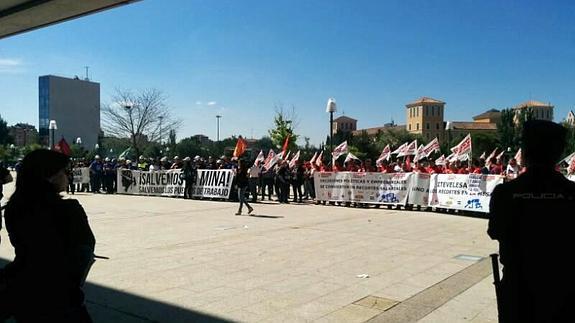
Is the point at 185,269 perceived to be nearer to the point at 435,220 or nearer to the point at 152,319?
the point at 152,319

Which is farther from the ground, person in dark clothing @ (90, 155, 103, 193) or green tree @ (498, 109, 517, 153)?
green tree @ (498, 109, 517, 153)

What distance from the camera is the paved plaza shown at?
19.1 ft

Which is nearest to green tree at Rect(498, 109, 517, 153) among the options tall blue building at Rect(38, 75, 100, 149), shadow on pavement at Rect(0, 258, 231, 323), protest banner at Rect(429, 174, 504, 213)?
protest banner at Rect(429, 174, 504, 213)

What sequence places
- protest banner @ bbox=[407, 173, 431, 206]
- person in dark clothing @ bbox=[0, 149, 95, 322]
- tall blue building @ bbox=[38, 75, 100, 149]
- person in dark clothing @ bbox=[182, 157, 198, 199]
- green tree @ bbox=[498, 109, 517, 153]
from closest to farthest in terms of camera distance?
person in dark clothing @ bbox=[0, 149, 95, 322] < protest banner @ bbox=[407, 173, 431, 206] < person in dark clothing @ bbox=[182, 157, 198, 199] < green tree @ bbox=[498, 109, 517, 153] < tall blue building @ bbox=[38, 75, 100, 149]

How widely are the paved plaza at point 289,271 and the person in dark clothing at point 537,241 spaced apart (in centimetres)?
316

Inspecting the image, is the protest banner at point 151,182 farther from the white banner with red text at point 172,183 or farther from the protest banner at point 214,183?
the protest banner at point 214,183

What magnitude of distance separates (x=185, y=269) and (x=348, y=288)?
254cm

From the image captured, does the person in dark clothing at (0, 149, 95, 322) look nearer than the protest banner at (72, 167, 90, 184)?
Yes

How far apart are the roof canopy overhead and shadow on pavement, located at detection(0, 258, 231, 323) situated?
3.69m

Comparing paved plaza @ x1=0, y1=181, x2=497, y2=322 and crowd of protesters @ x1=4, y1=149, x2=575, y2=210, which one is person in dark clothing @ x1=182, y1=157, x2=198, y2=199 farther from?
paved plaza @ x1=0, y1=181, x2=497, y2=322

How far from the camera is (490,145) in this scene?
3762 inches

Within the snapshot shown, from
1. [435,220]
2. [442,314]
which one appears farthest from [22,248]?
[435,220]

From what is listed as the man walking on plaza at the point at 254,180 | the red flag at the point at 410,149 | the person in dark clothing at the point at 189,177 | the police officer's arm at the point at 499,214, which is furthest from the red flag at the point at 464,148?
the police officer's arm at the point at 499,214

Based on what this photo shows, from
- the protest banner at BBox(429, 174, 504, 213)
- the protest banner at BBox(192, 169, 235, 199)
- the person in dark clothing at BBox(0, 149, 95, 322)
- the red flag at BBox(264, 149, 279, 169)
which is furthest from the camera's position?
the red flag at BBox(264, 149, 279, 169)
